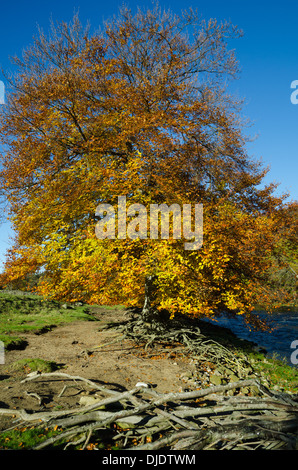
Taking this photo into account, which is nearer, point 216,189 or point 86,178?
point 86,178

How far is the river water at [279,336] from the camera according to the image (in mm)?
16203

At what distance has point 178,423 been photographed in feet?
20.1

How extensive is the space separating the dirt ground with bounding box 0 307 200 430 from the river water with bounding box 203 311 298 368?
6113 mm

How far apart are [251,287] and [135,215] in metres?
6.06

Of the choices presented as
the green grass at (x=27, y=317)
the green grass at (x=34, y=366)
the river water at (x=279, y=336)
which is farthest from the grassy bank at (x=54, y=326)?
the green grass at (x=34, y=366)

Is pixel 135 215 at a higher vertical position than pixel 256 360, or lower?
higher

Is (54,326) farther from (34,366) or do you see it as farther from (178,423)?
(178,423)

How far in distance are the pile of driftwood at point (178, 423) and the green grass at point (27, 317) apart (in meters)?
7.35

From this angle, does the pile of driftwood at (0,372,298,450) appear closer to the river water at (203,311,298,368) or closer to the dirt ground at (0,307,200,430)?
the dirt ground at (0,307,200,430)

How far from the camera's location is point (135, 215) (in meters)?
12.4

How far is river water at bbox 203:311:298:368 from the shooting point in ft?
53.2

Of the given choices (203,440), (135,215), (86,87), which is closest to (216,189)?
(135,215)

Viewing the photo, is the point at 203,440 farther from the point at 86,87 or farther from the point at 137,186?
the point at 86,87

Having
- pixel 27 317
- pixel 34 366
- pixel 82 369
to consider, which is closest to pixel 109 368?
pixel 82 369
